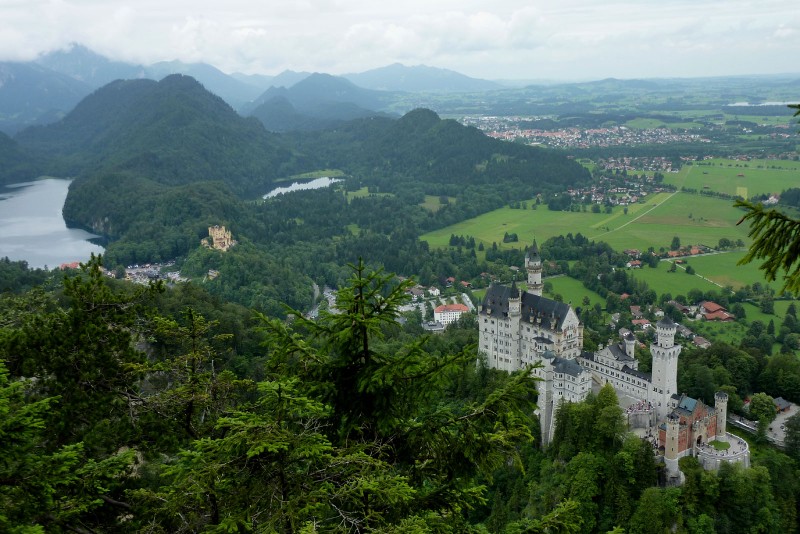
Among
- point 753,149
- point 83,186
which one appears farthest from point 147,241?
point 753,149

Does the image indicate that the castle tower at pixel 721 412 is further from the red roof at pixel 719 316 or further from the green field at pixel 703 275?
the green field at pixel 703 275

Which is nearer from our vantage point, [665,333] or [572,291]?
[665,333]

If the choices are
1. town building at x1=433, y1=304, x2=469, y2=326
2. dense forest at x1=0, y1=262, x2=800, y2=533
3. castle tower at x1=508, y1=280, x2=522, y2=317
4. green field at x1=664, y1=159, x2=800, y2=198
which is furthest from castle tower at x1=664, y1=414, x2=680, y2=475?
green field at x1=664, y1=159, x2=800, y2=198

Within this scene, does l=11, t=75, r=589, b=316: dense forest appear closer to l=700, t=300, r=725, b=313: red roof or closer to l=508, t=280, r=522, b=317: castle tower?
l=700, t=300, r=725, b=313: red roof

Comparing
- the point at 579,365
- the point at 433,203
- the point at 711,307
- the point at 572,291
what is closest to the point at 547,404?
the point at 579,365

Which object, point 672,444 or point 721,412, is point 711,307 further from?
point 672,444

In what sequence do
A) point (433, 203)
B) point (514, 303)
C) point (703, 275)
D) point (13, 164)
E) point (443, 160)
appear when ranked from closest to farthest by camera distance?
1. point (514, 303)
2. point (703, 275)
3. point (433, 203)
4. point (13, 164)
5. point (443, 160)

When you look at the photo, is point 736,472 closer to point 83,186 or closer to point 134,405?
point 134,405
